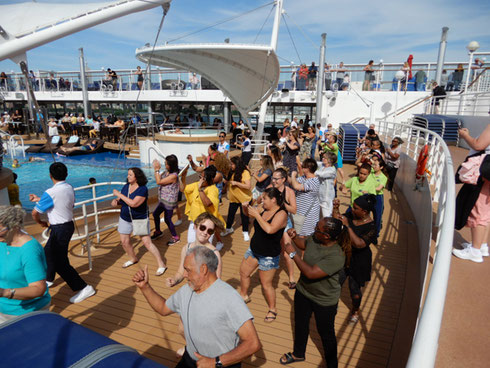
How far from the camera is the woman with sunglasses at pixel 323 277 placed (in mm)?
2479

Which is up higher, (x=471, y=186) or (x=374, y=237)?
(x=471, y=186)

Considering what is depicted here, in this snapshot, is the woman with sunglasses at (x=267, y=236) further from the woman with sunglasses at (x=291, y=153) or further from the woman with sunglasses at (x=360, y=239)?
the woman with sunglasses at (x=291, y=153)

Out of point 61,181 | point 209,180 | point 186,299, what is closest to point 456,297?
point 186,299

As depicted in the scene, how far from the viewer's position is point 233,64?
16703 millimetres

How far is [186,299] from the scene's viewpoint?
197 cm

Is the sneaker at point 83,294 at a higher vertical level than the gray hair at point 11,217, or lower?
lower

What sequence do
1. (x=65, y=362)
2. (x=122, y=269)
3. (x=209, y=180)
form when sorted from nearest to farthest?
(x=65, y=362), (x=209, y=180), (x=122, y=269)

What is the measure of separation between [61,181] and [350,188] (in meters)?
4.01

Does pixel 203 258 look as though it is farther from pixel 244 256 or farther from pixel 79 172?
pixel 79 172

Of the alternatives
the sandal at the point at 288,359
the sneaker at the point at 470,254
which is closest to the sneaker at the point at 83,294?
the sandal at the point at 288,359

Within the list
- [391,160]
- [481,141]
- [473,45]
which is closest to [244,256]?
[481,141]

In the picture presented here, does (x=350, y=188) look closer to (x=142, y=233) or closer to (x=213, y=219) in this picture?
(x=213, y=219)

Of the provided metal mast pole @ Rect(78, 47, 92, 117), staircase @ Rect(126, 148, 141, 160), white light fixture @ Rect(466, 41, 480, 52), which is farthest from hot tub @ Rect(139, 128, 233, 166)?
metal mast pole @ Rect(78, 47, 92, 117)

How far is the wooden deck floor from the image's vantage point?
3.16 m
